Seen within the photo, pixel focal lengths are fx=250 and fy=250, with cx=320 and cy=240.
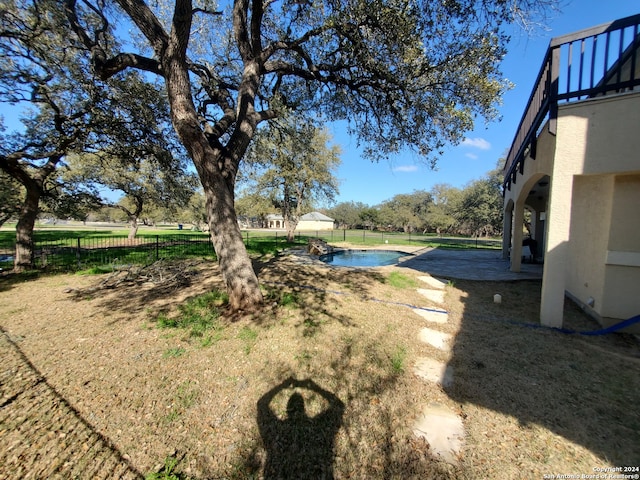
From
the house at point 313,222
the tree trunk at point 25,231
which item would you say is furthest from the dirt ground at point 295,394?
the house at point 313,222

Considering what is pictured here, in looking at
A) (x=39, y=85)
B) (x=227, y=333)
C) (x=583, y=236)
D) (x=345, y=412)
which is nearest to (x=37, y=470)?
(x=227, y=333)

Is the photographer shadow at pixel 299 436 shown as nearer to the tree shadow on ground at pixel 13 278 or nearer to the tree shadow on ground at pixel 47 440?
the tree shadow on ground at pixel 47 440

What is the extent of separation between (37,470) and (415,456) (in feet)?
9.20

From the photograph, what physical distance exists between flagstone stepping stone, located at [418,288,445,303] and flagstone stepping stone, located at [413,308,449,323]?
728mm

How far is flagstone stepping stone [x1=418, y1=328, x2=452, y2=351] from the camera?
3816 mm

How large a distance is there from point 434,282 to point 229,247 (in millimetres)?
5925

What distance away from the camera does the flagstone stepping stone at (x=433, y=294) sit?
5.89 metres

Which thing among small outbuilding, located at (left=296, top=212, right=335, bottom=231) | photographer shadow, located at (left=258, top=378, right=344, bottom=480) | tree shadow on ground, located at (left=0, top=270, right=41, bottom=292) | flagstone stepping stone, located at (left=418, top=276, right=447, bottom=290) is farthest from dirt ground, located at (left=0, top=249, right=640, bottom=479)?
small outbuilding, located at (left=296, top=212, right=335, bottom=231)

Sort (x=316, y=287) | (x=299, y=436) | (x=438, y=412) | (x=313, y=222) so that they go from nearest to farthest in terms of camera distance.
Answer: (x=299, y=436)
(x=438, y=412)
(x=316, y=287)
(x=313, y=222)

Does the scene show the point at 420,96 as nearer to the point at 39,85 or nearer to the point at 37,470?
the point at 37,470

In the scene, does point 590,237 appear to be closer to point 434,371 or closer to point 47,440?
point 434,371

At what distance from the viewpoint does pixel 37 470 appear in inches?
70.4

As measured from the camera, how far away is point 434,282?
7395 mm

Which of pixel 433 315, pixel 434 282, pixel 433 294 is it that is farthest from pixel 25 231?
pixel 434 282
